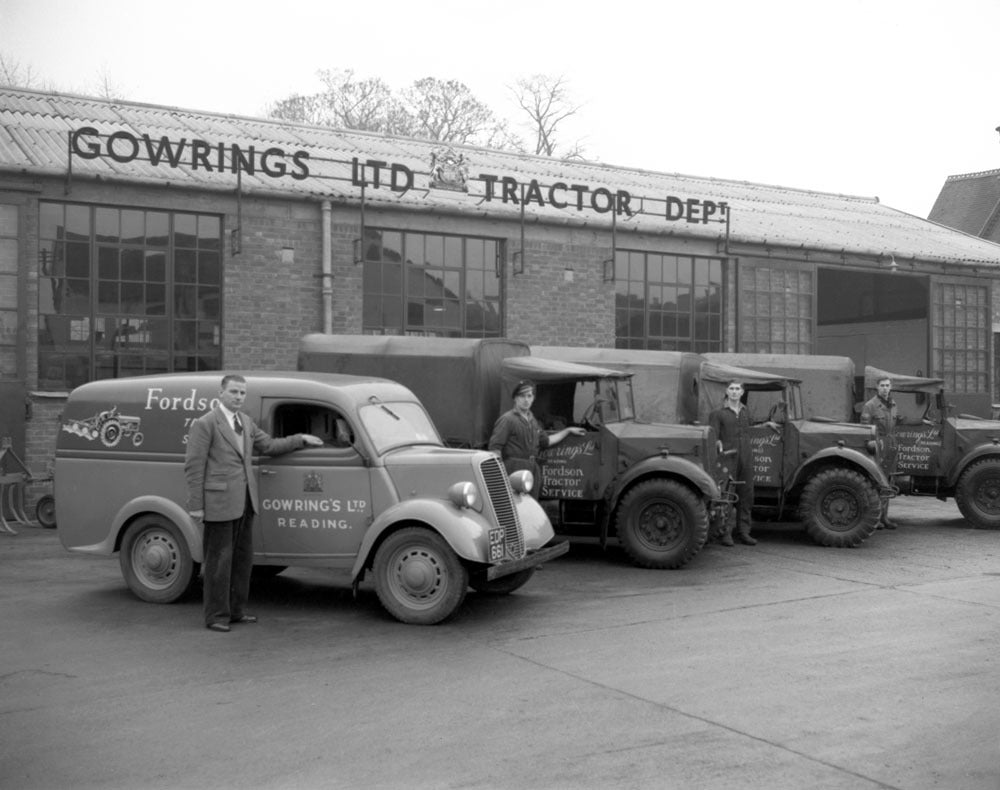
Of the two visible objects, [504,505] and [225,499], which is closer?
[225,499]

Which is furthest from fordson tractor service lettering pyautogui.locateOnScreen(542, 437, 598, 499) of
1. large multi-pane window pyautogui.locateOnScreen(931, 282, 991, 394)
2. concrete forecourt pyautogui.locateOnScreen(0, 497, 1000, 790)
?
large multi-pane window pyautogui.locateOnScreen(931, 282, 991, 394)

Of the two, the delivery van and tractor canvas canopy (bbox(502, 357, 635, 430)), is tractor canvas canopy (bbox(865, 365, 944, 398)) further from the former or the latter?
the delivery van

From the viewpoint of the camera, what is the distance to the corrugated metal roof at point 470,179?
16.6 meters

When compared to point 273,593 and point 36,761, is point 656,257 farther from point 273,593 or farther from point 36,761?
point 36,761

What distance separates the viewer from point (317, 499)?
8.59 meters

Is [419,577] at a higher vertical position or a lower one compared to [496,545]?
lower

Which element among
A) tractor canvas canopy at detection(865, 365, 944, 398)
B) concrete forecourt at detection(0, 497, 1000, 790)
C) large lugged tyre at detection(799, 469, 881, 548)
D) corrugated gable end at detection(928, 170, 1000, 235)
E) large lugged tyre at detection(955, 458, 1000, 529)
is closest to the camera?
concrete forecourt at detection(0, 497, 1000, 790)

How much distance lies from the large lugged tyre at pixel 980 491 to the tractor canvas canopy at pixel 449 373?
21.0ft

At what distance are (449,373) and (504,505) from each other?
11.2 feet

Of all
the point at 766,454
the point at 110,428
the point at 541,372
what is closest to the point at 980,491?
the point at 766,454

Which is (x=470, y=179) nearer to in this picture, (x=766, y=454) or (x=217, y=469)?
(x=766, y=454)

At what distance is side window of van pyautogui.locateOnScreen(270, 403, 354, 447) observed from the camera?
876 cm

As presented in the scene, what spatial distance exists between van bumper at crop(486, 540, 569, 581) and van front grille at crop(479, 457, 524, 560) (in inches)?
2.3

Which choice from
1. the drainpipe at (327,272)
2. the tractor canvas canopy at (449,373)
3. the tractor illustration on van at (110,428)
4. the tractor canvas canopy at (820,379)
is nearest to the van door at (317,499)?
the tractor illustration on van at (110,428)
